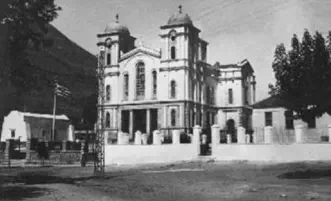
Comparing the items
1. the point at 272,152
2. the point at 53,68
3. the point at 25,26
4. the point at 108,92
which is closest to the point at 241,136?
the point at 272,152

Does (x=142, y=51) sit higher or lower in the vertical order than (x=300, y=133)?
higher

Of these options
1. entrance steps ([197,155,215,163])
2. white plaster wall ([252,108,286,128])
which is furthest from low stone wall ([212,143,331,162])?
white plaster wall ([252,108,286,128])

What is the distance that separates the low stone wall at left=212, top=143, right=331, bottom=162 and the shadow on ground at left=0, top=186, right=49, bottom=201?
13457mm

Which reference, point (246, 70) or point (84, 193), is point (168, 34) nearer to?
point (246, 70)

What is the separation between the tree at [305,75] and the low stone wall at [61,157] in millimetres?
19821

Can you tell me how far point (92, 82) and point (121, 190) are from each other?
5.90 meters

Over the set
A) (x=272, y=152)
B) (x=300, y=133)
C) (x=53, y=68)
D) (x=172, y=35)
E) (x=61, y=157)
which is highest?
(x=172, y=35)

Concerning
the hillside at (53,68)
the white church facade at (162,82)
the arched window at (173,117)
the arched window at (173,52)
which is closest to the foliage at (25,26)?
the hillside at (53,68)

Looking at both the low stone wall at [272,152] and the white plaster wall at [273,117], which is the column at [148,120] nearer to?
the white plaster wall at [273,117]

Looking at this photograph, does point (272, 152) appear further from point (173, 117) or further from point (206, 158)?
point (173, 117)

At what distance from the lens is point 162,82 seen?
4359 centimetres

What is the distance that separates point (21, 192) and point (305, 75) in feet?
29.3

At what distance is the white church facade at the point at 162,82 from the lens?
140 feet

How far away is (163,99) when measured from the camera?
43281 mm
